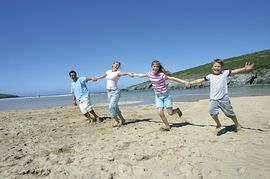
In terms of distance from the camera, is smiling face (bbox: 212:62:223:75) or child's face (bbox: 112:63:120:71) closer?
smiling face (bbox: 212:62:223:75)

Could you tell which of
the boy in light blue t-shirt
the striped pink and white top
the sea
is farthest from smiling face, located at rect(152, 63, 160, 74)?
the sea

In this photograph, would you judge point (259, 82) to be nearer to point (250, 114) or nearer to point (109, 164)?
point (250, 114)

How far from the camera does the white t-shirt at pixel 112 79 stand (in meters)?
8.58

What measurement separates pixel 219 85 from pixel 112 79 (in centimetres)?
368

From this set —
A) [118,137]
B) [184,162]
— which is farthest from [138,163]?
[118,137]

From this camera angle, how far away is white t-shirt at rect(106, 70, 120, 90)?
8578 mm

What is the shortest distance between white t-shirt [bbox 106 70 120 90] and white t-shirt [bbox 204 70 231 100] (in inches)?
132

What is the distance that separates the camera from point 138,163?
4.77m

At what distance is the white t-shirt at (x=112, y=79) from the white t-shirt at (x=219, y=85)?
3362mm

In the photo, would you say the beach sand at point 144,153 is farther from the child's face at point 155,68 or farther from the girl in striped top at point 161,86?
the child's face at point 155,68

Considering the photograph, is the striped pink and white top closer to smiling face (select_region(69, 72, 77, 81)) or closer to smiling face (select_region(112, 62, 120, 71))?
smiling face (select_region(112, 62, 120, 71))

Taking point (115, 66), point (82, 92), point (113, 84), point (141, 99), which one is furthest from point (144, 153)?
point (141, 99)

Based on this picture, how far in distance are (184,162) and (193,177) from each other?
1.93 feet

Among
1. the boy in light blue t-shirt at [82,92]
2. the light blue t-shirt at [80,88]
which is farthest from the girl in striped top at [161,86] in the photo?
the light blue t-shirt at [80,88]
